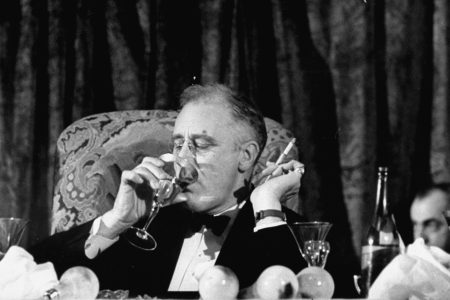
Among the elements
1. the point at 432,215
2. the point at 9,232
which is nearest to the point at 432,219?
the point at 432,215

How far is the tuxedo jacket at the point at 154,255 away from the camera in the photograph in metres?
1.91

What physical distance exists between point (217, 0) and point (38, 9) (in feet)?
2.41

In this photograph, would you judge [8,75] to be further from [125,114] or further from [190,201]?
[190,201]

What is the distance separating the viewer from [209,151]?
2180 millimetres

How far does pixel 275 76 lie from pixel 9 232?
61.4 inches

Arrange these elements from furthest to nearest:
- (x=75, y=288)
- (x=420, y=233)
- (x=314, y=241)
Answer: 1. (x=420, y=233)
2. (x=314, y=241)
3. (x=75, y=288)

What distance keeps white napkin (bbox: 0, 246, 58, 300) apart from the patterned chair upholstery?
0.84 m

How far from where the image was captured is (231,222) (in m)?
2.16

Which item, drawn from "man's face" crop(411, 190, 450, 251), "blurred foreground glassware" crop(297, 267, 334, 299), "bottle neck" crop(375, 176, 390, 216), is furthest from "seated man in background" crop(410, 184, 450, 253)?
"blurred foreground glassware" crop(297, 267, 334, 299)

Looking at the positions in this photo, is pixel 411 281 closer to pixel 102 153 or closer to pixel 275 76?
pixel 102 153

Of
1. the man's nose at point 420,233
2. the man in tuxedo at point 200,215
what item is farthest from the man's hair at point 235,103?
the man's nose at point 420,233

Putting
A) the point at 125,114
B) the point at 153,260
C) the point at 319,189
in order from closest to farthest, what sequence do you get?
the point at 153,260, the point at 125,114, the point at 319,189

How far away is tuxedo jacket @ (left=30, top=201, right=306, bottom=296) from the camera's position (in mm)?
1913

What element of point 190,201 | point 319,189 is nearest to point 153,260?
point 190,201
